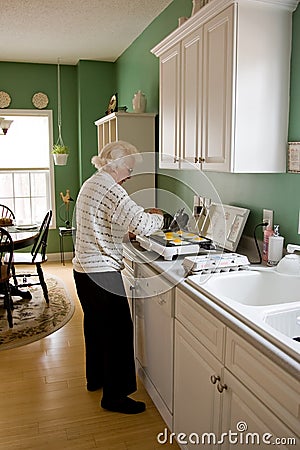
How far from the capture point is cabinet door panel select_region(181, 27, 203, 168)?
8.26 feet

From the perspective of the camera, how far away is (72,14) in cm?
391

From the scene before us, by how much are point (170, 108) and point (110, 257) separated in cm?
117

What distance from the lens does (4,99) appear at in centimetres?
580

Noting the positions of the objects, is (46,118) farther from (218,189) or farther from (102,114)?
(218,189)

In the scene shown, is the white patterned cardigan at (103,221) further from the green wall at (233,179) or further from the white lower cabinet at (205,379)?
the green wall at (233,179)

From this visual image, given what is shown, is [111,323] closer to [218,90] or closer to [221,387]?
[221,387]

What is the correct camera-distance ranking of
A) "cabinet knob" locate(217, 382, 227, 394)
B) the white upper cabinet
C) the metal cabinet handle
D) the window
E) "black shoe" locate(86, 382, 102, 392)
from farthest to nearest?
the window < "black shoe" locate(86, 382, 102, 392) < the metal cabinet handle < the white upper cabinet < "cabinet knob" locate(217, 382, 227, 394)

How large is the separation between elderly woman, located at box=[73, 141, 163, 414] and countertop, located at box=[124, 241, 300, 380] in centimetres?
22

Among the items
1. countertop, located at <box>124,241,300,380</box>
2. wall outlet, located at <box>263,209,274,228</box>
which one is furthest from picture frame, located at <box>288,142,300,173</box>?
countertop, located at <box>124,241,300,380</box>

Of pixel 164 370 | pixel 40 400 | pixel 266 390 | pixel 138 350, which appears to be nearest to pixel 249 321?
pixel 266 390

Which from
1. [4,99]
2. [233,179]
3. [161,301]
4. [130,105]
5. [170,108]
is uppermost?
[4,99]

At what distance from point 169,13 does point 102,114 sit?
2.32 metres

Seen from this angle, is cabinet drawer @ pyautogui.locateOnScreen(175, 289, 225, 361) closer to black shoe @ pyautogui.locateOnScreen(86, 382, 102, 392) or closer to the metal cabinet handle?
the metal cabinet handle

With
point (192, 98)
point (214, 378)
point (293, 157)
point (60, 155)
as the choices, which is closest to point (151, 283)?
point (214, 378)
